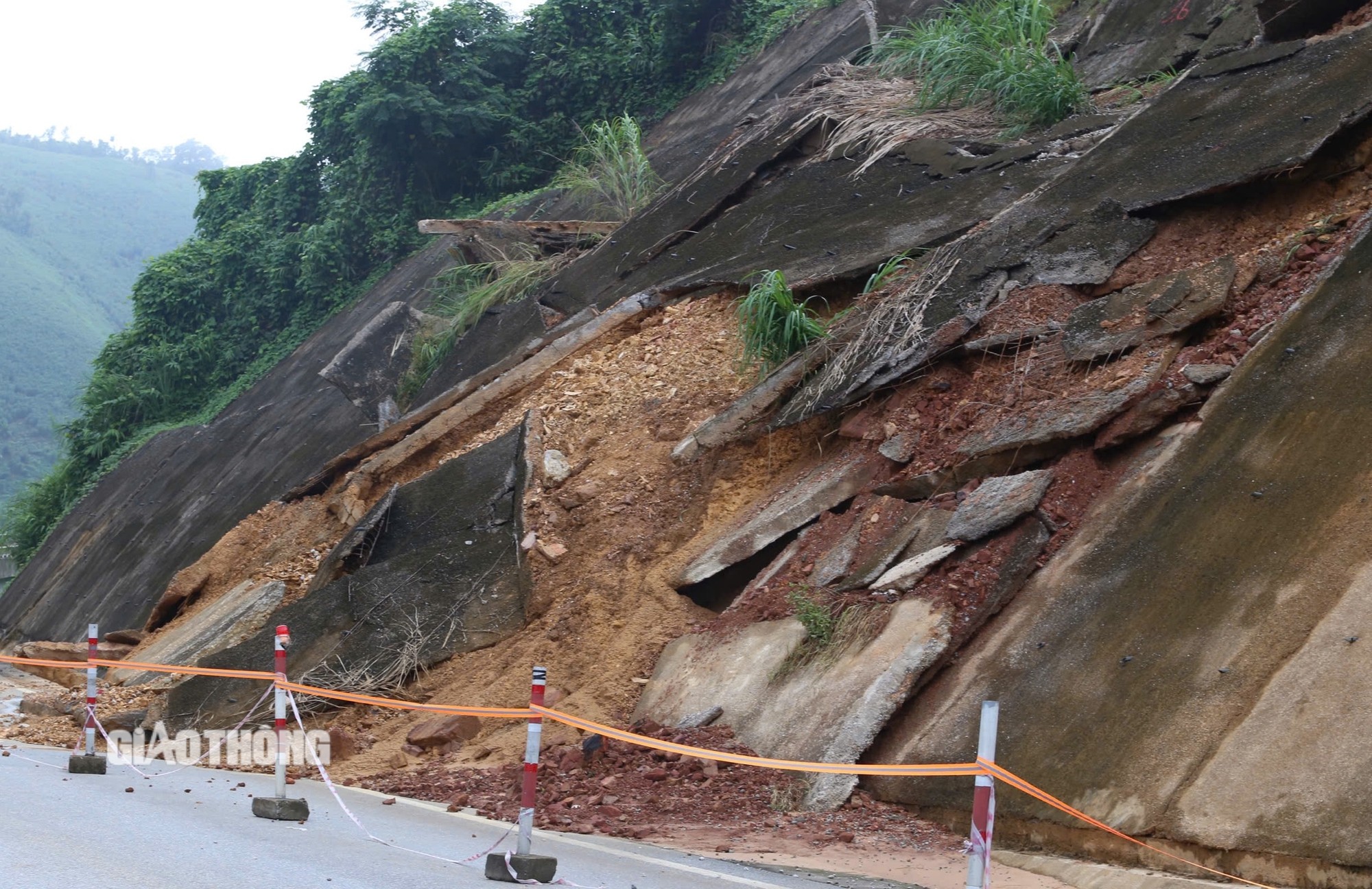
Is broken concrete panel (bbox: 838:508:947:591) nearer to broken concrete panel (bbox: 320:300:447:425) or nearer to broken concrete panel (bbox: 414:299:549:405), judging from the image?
Result: broken concrete panel (bbox: 414:299:549:405)

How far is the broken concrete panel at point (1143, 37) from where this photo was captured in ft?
33.6

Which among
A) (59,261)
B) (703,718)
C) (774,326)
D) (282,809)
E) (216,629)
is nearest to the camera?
(282,809)

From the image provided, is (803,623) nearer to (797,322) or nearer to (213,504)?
(797,322)

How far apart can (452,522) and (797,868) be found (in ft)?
16.6

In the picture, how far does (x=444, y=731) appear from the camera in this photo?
776 cm

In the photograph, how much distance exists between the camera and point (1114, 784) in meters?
4.92

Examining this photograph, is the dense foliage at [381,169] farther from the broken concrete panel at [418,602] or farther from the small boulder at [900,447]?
the small boulder at [900,447]

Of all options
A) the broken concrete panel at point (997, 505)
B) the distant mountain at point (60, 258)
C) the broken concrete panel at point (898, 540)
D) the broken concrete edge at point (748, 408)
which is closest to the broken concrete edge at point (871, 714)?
the broken concrete panel at point (997, 505)

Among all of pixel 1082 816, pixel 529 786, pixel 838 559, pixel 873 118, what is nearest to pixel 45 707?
pixel 838 559

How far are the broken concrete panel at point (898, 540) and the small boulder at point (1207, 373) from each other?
59.0 inches

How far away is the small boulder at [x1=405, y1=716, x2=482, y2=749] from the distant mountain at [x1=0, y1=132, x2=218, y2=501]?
38.3 metres

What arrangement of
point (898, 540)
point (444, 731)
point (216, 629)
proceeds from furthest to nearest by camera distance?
point (216, 629), point (444, 731), point (898, 540)

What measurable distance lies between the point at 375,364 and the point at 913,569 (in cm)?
925

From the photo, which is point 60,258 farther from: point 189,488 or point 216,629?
point 216,629
